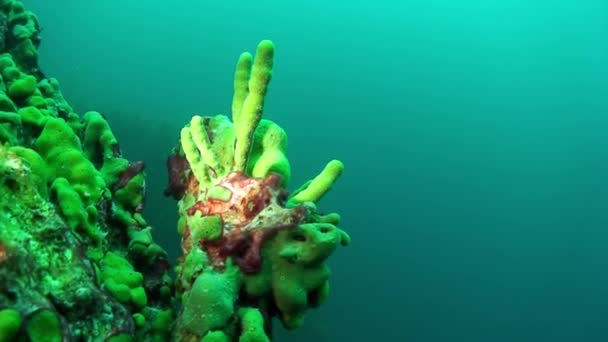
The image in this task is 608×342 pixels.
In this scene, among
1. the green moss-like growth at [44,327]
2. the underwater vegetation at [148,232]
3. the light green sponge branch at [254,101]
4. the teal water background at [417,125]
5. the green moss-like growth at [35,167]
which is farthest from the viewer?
the teal water background at [417,125]

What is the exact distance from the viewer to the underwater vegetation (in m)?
1.84

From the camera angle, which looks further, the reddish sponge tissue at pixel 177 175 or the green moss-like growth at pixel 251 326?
the reddish sponge tissue at pixel 177 175

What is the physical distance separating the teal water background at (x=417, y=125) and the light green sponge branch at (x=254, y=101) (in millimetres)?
10355

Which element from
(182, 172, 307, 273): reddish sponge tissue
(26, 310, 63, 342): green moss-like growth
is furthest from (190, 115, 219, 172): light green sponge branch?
(26, 310, 63, 342): green moss-like growth

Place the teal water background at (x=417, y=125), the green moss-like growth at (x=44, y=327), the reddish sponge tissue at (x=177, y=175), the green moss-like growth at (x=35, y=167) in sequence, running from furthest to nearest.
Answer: the teal water background at (x=417, y=125)
the reddish sponge tissue at (x=177, y=175)
the green moss-like growth at (x=35, y=167)
the green moss-like growth at (x=44, y=327)

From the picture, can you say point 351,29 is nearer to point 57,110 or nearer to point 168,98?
point 168,98

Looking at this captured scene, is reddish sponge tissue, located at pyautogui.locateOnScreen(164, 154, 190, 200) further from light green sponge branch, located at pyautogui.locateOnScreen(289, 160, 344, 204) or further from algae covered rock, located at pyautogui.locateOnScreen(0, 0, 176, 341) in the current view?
light green sponge branch, located at pyautogui.locateOnScreen(289, 160, 344, 204)

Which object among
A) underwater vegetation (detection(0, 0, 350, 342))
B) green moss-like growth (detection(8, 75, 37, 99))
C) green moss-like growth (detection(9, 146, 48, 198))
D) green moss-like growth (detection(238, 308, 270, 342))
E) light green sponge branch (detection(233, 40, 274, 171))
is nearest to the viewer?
underwater vegetation (detection(0, 0, 350, 342))

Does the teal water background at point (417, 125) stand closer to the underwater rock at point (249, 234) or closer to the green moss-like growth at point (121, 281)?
the underwater rock at point (249, 234)

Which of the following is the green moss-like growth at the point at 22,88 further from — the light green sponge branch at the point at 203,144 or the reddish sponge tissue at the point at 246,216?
the reddish sponge tissue at the point at 246,216

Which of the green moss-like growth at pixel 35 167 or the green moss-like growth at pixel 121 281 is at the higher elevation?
the green moss-like growth at pixel 35 167

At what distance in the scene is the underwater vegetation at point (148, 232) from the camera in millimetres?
1836

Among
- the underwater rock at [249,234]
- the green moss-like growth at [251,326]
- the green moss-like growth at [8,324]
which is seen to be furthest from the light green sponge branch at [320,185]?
the green moss-like growth at [8,324]

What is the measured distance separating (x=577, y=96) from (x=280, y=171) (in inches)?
4953
